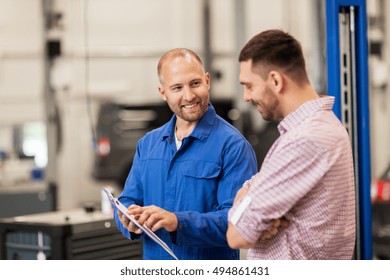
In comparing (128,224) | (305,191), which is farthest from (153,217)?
(305,191)

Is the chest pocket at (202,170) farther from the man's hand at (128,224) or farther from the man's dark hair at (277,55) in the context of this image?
the man's dark hair at (277,55)

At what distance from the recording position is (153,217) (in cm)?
183

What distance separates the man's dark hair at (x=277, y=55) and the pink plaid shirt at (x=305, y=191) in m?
0.09

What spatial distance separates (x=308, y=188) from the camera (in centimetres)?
154

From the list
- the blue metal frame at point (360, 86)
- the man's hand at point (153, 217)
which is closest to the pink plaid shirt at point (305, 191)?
the man's hand at point (153, 217)

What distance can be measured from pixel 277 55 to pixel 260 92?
0.32ft

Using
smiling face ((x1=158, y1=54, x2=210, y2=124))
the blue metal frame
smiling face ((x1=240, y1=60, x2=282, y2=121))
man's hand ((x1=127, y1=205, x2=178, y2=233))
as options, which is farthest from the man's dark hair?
the blue metal frame

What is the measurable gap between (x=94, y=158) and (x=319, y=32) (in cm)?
529

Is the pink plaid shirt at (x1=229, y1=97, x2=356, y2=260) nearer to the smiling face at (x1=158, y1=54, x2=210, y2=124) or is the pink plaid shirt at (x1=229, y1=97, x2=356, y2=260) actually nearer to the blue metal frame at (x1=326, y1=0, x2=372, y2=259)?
the smiling face at (x1=158, y1=54, x2=210, y2=124)

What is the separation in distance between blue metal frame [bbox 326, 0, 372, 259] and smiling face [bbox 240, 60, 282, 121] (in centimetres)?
66

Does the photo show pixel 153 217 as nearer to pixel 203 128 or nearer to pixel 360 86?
pixel 203 128
